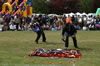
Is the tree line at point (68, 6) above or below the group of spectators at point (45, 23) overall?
above

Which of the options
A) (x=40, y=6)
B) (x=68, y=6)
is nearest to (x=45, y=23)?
(x=68, y=6)

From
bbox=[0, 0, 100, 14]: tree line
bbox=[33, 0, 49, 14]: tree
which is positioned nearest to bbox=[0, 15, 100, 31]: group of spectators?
bbox=[0, 0, 100, 14]: tree line

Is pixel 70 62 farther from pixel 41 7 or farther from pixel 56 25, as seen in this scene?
pixel 41 7

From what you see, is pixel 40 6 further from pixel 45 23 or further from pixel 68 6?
pixel 45 23

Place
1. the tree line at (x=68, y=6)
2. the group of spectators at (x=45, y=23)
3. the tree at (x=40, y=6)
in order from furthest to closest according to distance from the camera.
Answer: the tree at (x=40, y=6) < the tree line at (x=68, y=6) < the group of spectators at (x=45, y=23)

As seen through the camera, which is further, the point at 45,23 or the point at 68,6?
the point at 68,6

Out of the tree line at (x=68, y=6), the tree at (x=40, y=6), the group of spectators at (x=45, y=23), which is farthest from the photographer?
the tree at (x=40, y=6)

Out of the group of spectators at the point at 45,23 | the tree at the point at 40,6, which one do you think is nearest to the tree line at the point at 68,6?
the tree at the point at 40,6

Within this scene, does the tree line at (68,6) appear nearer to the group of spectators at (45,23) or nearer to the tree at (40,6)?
the tree at (40,6)

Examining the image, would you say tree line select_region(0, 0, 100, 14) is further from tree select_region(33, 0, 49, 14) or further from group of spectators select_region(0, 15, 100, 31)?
group of spectators select_region(0, 15, 100, 31)

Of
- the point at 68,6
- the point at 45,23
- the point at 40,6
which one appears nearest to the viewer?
the point at 45,23

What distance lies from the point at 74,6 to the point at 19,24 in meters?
31.9

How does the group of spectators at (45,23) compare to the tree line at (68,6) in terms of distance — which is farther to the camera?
the tree line at (68,6)

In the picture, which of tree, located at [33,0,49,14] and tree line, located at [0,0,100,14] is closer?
tree line, located at [0,0,100,14]
